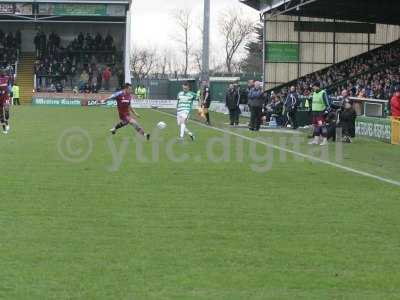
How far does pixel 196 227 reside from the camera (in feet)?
33.2

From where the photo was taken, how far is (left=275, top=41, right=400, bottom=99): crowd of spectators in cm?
4094

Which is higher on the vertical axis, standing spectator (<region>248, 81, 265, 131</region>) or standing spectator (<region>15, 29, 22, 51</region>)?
standing spectator (<region>15, 29, 22, 51</region>)

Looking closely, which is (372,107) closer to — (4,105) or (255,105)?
(255,105)

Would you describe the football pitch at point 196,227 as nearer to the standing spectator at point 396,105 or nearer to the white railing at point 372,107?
the standing spectator at point 396,105

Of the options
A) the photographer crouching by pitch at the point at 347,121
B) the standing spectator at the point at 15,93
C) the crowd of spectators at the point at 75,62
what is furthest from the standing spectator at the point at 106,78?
the photographer crouching by pitch at the point at 347,121

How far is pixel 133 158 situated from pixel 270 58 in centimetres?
3411

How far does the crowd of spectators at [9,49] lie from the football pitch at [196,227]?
164 feet

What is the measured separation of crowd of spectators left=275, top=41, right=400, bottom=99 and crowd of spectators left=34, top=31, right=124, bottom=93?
1914cm

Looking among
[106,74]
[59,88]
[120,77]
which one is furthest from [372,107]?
[59,88]

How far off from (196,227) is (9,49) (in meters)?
61.2

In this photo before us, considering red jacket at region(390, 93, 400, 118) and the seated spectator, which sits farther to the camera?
the seated spectator

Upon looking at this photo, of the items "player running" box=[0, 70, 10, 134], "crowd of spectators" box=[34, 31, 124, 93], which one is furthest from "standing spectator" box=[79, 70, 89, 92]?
"player running" box=[0, 70, 10, 134]

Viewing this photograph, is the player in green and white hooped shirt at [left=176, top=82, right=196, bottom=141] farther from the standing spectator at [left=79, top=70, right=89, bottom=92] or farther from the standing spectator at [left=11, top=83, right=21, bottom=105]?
the standing spectator at [left=79, top=70, right=89, bottom=92]

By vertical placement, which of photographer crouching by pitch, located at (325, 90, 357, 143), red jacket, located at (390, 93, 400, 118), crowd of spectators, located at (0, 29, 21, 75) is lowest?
photographer crouching by pitch, located at (325, 90, 357, 143)
